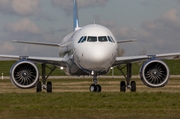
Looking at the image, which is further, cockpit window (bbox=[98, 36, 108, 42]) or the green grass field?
cockpit window (bbox=[98, 36, 108, 42])

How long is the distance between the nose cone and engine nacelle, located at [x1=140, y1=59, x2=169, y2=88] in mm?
1906

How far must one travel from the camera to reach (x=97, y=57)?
2581cm

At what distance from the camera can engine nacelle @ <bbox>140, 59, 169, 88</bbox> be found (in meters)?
27.7

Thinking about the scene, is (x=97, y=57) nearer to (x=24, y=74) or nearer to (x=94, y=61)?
(x=94, y=61)

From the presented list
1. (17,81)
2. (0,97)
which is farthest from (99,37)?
(0,97)

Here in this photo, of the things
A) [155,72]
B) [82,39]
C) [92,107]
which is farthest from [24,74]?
[92,107]

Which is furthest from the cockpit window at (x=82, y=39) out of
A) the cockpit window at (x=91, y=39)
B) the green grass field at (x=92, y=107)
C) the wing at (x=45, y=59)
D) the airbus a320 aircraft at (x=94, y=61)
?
the green grass field at (x=92, y=107)

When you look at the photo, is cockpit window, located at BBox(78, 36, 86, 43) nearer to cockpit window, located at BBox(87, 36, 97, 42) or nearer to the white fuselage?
the white fuselage

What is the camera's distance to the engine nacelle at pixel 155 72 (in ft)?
90.9

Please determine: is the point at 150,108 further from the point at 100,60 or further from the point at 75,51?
the point at 75,51

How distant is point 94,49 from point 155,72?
3711 mm

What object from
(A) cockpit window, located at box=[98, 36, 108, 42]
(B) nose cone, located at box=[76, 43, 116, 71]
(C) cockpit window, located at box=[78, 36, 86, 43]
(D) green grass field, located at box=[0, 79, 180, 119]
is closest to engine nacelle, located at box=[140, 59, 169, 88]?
(B) nose cone, located at box=[76, 43, 116, 71]

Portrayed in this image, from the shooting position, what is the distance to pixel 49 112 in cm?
1619

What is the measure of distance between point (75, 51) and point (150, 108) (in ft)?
37.1
